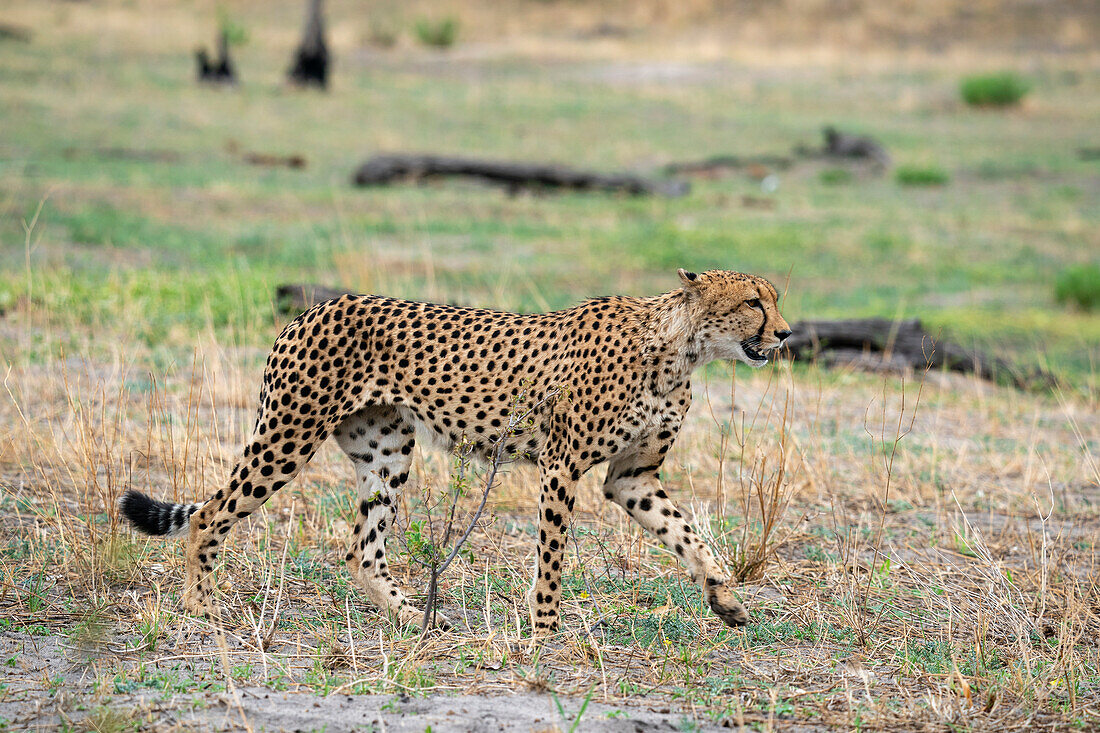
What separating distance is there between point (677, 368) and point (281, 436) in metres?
1.42

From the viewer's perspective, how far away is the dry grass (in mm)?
3896

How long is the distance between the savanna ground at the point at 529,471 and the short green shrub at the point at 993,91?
199 inches

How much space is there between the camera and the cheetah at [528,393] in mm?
4281

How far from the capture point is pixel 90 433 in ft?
16.3

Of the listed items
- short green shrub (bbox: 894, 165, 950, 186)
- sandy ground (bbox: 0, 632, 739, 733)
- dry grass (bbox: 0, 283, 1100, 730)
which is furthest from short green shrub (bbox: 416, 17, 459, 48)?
sandy ground (bbox: 0, 632, 739, 733)

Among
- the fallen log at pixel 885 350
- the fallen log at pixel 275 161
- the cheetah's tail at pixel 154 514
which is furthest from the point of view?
the fallen log at pixel 275 161

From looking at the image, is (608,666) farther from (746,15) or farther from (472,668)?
(746,15)

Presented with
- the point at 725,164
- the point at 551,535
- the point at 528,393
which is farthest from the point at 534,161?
the point at 551,535

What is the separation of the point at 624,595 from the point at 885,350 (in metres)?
4.67

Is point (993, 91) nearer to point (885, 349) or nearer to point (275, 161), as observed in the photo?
point (275, 161)

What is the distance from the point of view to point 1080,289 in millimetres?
12273

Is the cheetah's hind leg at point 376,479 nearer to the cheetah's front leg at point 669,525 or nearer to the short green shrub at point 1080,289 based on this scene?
the cheetah's front leg at point 669,525

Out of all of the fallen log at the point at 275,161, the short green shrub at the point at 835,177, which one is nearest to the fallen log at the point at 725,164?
the short green shrub at the point at 835,177

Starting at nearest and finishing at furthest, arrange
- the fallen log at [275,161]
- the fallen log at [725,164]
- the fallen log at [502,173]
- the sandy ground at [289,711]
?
the sandy ground at [289,711], the fallen log at [502,173], the fallen log at [275,161], the fallen log at [725,164]
